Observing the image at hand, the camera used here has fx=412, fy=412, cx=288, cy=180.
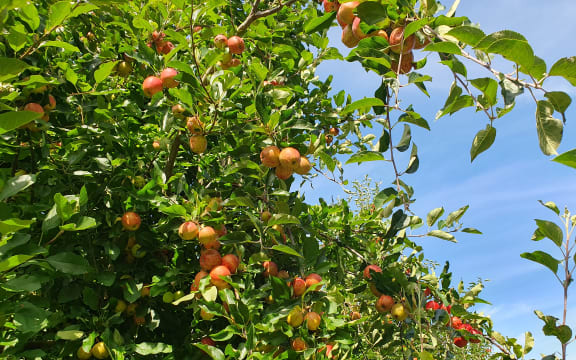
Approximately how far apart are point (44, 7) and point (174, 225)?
204cm

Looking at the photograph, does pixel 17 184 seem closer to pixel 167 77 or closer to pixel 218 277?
pixel 218 277

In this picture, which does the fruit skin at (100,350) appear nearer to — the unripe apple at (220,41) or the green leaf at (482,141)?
the unripe apple at (220,41)

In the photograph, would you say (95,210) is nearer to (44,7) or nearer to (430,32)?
(44,7)

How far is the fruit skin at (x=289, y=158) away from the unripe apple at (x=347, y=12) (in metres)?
0.75

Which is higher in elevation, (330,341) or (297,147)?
(297,147)

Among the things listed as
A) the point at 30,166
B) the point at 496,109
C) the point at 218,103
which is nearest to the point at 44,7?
the point at 30,166

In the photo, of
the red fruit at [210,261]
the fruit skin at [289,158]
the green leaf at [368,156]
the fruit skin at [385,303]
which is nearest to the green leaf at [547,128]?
the green leaf at [368,156]

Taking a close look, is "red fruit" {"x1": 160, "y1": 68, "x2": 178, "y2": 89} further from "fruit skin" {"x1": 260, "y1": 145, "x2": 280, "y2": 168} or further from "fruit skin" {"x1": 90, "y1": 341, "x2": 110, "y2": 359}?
"fruit skin" {"x1": 90, "y1": 341, "x2": 110, "y2": 359}

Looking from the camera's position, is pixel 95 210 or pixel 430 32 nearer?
pixel 430 32

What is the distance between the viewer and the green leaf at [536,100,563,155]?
40.8 inches

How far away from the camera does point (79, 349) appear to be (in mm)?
2400

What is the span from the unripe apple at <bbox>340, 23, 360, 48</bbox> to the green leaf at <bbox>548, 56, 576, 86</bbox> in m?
0.75

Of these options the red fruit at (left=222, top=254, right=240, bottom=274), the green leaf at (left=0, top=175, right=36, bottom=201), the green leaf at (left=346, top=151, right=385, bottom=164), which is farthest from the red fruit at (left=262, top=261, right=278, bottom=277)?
the green leaf at (left=0, top=175, right=36, bottom=201)

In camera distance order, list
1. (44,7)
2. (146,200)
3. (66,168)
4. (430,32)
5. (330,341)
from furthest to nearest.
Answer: (44,7) → (66,168) → (146,200) → (330,341) → (430,32)
